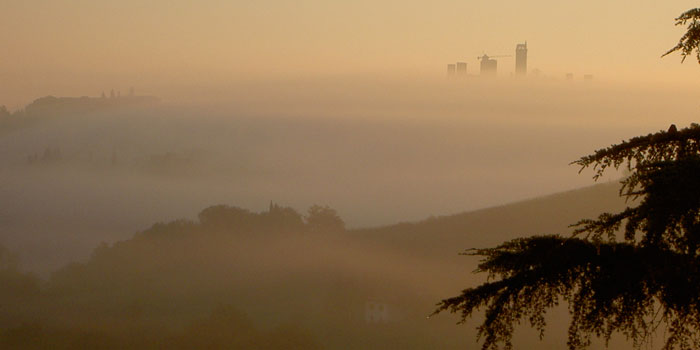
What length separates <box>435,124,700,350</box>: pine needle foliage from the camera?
666 cm

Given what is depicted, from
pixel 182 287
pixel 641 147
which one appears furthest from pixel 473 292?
pixel 182 287

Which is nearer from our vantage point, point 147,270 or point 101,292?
point 101,292

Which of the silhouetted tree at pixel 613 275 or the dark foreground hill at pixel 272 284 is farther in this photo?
the dark foreground hill at pixel 272 284

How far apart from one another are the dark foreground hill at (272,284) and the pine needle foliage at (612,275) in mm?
60587

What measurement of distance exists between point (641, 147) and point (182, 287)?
110 m

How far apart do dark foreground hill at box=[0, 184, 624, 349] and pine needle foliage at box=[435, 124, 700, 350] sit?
199 feet

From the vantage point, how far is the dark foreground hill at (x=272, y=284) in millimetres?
Answer: 81750

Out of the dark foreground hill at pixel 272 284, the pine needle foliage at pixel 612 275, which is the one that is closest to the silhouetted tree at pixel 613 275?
the pine needle foliage at pixel 612 275

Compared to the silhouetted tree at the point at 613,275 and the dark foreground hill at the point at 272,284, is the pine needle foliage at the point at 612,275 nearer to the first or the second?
the silhouetted tree at the point at 613,275

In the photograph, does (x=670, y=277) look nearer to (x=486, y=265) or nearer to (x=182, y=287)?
(x=486, y=265)

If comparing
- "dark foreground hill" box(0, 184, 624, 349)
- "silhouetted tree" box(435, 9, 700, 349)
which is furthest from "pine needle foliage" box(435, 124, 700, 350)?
"dark foreground hill" box(0, 184, 624, 349)

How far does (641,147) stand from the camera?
8.39m

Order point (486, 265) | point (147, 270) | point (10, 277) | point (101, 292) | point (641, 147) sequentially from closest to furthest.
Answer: point (486, 265) < point (641, 147) < point (101, 292) < point (147, 270) < point (10, 277)

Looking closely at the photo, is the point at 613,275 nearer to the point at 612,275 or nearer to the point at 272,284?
the point at 612,275
